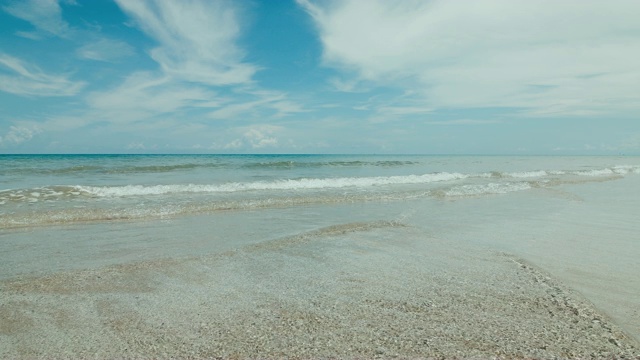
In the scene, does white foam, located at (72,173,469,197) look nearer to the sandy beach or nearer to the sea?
the sea

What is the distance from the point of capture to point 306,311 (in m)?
4.50

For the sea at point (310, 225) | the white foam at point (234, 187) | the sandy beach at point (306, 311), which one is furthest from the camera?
the white foam at point (234, 187)

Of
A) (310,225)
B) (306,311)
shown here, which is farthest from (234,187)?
(306,311)

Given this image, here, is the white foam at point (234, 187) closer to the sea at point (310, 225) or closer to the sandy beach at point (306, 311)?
the sea at point (310, 225)

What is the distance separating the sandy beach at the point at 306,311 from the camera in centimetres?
364

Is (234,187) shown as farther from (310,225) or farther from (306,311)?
(306,311)

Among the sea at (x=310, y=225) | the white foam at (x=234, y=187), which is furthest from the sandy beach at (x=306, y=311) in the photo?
the white foam at (x=234, y=187)

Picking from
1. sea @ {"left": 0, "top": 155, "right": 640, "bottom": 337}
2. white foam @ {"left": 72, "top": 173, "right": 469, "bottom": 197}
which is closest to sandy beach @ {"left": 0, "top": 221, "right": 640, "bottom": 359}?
sea @ {"left": 0, "top": 155, "right": 640, "bottom": 337}

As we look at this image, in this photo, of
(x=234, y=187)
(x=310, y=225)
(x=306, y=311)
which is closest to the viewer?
(x=306, y=311)

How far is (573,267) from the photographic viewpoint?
6.39m

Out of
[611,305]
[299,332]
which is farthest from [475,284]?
[299,332]

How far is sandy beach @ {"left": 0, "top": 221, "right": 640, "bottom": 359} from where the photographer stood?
11.9 ft

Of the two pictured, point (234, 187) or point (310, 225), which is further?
point (234, 187)

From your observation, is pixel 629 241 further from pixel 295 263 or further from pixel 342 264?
pixel 295 263
